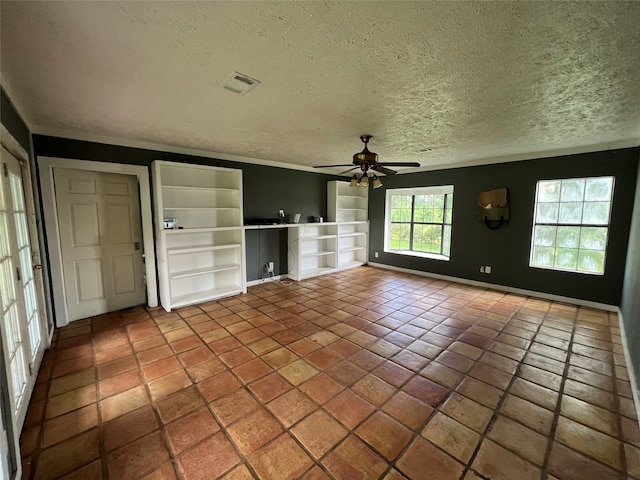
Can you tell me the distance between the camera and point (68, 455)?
1605 mm

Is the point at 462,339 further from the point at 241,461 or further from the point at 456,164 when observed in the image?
the point at 456,164

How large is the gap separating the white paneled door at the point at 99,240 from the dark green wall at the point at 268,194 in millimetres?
438

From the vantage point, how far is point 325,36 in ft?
4.73

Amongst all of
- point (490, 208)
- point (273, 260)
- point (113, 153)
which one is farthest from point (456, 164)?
point (113, 153)

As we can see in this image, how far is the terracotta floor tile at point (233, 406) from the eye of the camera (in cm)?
189

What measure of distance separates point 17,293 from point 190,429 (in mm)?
1726

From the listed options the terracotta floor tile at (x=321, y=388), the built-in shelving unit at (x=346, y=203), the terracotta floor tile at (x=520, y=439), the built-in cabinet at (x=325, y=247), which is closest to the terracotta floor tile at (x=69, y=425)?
the terracotta floor tile at (x=321, y=388)

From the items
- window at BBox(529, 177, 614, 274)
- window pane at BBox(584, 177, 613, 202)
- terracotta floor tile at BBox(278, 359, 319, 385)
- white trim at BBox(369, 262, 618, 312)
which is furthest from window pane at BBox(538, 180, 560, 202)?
terracotta floor tile at BBox(278, 359, 319, 385)

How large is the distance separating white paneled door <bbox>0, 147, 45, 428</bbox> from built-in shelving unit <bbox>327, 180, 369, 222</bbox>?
4823 millimetres

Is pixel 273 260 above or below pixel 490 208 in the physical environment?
below

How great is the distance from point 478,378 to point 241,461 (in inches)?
78.4

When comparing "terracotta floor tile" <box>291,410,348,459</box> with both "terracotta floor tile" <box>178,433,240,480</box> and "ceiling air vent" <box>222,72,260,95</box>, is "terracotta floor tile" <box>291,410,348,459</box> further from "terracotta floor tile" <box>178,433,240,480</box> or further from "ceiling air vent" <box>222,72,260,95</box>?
"ceiling air vent" <box>222,72,260,95</box>

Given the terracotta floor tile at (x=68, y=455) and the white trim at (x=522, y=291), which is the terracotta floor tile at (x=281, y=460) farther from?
the white trim at (x=522, y=291)

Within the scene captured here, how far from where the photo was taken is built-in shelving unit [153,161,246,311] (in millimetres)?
3846
